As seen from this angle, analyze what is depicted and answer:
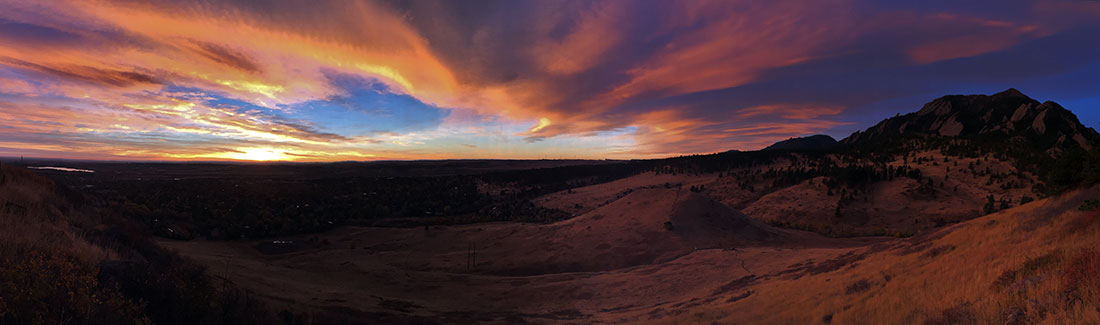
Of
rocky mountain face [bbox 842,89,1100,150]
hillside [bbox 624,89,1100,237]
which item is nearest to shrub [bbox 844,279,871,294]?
hillside [bbox 624,89,1100,237]

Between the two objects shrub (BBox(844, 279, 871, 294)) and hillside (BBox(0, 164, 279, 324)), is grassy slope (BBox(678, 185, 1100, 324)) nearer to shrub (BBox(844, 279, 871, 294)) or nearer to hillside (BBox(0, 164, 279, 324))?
shrub (BBox(844, 279, 871, 294))

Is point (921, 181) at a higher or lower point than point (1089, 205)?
lower

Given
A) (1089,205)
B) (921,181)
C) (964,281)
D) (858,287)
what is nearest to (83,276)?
(964,281)

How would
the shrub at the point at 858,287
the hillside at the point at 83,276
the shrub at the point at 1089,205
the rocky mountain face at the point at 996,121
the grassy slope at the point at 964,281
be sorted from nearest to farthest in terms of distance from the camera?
the hillside at the point at 83,276
the grassy slope at the point at 964,281
the shrub at the point at 1089,205
the shrub at the point at 858,287
the rocky mountain face at the point at 996,121

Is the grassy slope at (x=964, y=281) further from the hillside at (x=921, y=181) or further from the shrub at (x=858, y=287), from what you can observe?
the hillside at (x=921, y=181)

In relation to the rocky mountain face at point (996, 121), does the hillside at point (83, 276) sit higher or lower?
lower

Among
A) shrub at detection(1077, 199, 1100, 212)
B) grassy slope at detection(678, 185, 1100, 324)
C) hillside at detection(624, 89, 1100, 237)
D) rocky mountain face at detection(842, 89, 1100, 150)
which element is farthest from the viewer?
rocky mountain face at detection(842, 89, 1100, 150)

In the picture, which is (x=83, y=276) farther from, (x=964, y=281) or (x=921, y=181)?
(x=921, y=181)

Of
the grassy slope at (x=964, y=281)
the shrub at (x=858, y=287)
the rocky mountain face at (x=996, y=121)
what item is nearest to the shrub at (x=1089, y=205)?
the grassy slope at (x=964, y=281)
